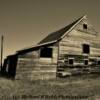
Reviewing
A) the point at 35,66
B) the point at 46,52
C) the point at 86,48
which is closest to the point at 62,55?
the point at 46,52

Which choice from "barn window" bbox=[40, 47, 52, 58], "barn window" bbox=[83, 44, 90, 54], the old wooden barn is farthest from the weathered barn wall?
"barn window" bbox=[83, 44, 90, 54]

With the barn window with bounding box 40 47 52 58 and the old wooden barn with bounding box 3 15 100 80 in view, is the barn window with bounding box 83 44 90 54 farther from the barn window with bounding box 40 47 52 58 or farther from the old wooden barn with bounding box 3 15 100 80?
the barn window with bounding box 40 47 52 58

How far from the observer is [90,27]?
1142 inches

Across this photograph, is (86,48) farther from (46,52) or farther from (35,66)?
(35,66)

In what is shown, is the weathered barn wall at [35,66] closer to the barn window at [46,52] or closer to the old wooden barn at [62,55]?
the old wooden barn at [62,55]

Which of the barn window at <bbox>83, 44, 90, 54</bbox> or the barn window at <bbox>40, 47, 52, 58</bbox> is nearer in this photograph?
the barn window at <bbox>40, 47, 52, 58</bbox>

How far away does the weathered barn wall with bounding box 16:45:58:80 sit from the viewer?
23.1m

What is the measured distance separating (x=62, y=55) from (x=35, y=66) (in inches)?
162

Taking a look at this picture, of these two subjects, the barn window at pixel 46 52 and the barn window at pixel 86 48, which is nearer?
the barn window at pixel 46 52

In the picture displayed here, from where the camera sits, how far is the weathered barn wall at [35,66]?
75.9 ft

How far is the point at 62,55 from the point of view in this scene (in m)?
26.0

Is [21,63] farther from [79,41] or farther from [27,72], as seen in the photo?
[79,41]

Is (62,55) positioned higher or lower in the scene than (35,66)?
higher

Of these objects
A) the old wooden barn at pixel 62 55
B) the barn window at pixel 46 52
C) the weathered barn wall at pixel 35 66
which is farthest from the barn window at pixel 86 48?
the barn window at pixel 46 52
